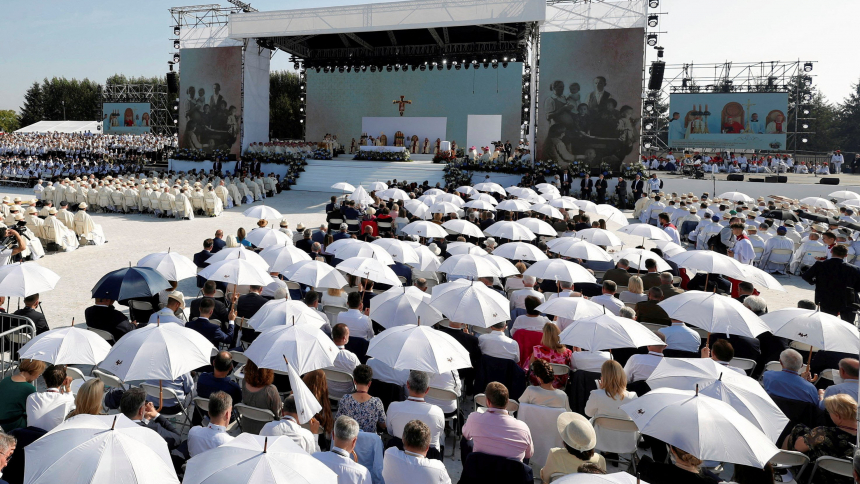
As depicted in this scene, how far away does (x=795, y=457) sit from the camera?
4.58 meters

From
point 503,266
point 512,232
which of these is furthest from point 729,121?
point 503,266

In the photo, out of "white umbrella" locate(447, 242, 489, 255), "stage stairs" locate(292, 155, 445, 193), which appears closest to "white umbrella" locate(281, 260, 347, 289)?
"white umbrella" locate(447, 242, 489, 255)

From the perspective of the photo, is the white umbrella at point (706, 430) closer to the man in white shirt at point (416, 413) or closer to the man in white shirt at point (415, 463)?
the man in white shirt at point (415, 463)

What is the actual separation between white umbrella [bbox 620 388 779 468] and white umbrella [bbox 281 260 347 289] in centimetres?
484

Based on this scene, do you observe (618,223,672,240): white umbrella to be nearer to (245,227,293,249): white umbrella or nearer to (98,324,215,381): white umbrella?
(245,227,293,249): white umbrella

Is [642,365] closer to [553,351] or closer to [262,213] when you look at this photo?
[553,351]

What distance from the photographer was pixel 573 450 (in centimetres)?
409

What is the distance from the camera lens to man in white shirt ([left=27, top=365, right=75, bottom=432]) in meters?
4.70

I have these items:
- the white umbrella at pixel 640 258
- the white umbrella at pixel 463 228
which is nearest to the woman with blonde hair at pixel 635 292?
the white umbrella at pixel 640 258

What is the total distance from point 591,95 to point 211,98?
21.7 metres

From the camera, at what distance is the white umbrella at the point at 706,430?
12.3ft

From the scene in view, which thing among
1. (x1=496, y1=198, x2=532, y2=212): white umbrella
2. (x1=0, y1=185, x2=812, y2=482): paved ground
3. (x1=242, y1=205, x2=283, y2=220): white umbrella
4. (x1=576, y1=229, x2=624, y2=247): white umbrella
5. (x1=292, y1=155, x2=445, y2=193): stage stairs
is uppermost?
(x1=292, y1=155, x2=445, y2=193): stage stairs

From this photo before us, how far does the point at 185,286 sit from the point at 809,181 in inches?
1233

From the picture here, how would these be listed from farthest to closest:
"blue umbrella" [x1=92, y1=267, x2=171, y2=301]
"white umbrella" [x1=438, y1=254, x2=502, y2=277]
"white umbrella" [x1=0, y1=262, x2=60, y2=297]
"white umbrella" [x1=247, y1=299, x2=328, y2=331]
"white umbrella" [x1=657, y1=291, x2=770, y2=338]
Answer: "white umbrella" [x1=438, y1=254, x2=502, y2=277] → "blue umbrella" [x1=92, y1=267, x2=171, y2=301] → "white umbrella" [x1=0, y1=262, x2=60, y2=297] → "white umbrella" [x1=657, y1=291, x2=770, y2=338] → "white umbrella" [x1=247, y1=299, x2=328, y2=331]
